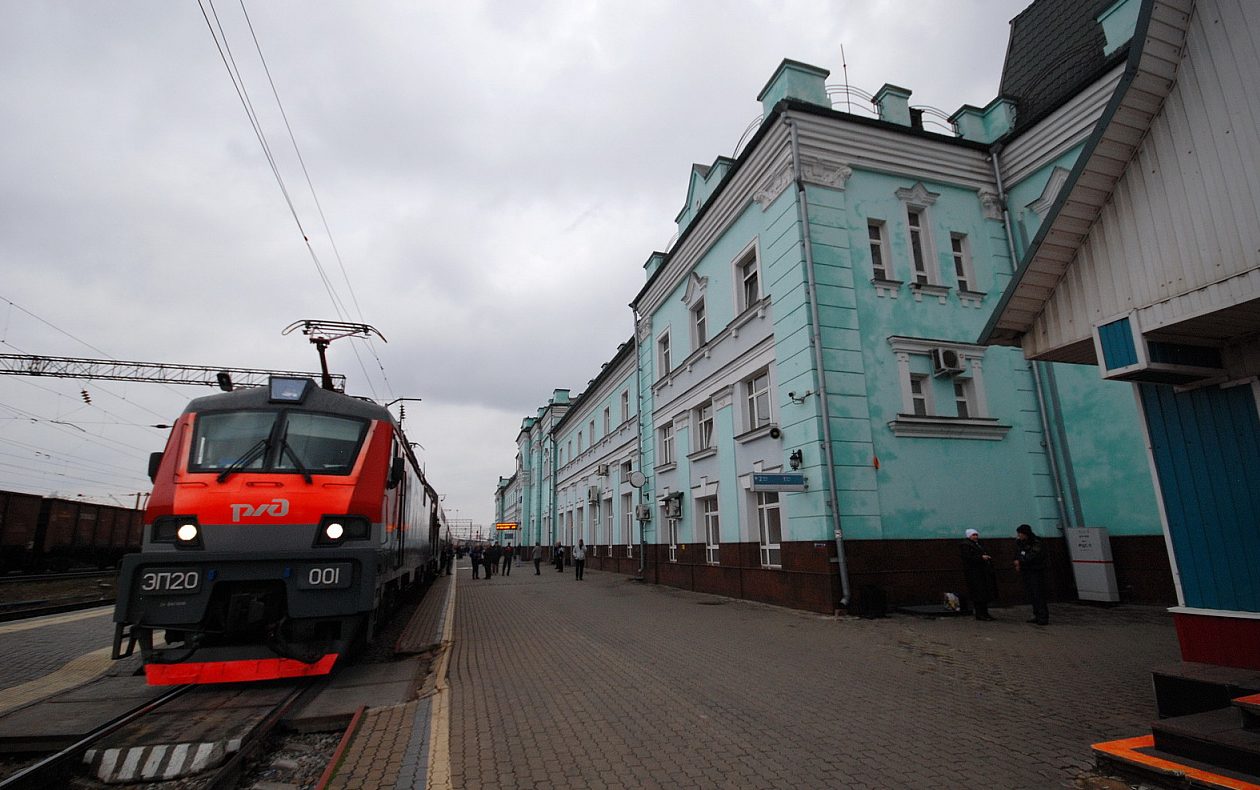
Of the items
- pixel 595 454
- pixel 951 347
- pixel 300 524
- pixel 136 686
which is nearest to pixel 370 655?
pixel 136 686

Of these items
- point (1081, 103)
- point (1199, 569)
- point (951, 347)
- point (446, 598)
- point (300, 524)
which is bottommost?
point (446, 598)

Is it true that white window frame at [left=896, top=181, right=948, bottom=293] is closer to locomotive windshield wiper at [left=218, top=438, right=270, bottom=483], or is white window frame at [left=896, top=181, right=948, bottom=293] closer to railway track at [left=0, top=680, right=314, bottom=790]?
locomotive windshield wiper at [left=218, top=438, right=270, bottom=483]

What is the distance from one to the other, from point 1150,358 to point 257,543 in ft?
25.2

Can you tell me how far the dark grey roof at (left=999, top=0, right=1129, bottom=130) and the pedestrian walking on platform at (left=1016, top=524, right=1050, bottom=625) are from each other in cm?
866

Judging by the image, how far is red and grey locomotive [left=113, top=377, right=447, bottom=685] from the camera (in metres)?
5.41

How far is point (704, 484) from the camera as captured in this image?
606 inches

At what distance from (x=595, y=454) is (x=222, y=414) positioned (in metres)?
22.9

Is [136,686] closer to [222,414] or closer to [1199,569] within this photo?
[222,414]

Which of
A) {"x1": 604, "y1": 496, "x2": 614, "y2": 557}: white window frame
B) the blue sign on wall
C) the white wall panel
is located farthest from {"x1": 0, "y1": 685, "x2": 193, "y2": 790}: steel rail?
{"x1": 604, "y1": 496, "x2": 614, "y2": 557}: white window frame

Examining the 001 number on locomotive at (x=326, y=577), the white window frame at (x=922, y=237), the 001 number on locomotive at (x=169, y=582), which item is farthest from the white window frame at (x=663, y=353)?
the 001 number on locomotive at (x=169, y=582)

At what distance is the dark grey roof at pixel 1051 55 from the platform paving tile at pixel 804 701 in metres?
10.1

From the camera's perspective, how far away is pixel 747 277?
1414 centimetres

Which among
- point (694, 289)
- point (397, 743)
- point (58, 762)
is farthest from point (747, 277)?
point (58, 762)

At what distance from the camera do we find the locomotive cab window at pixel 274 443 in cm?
616
